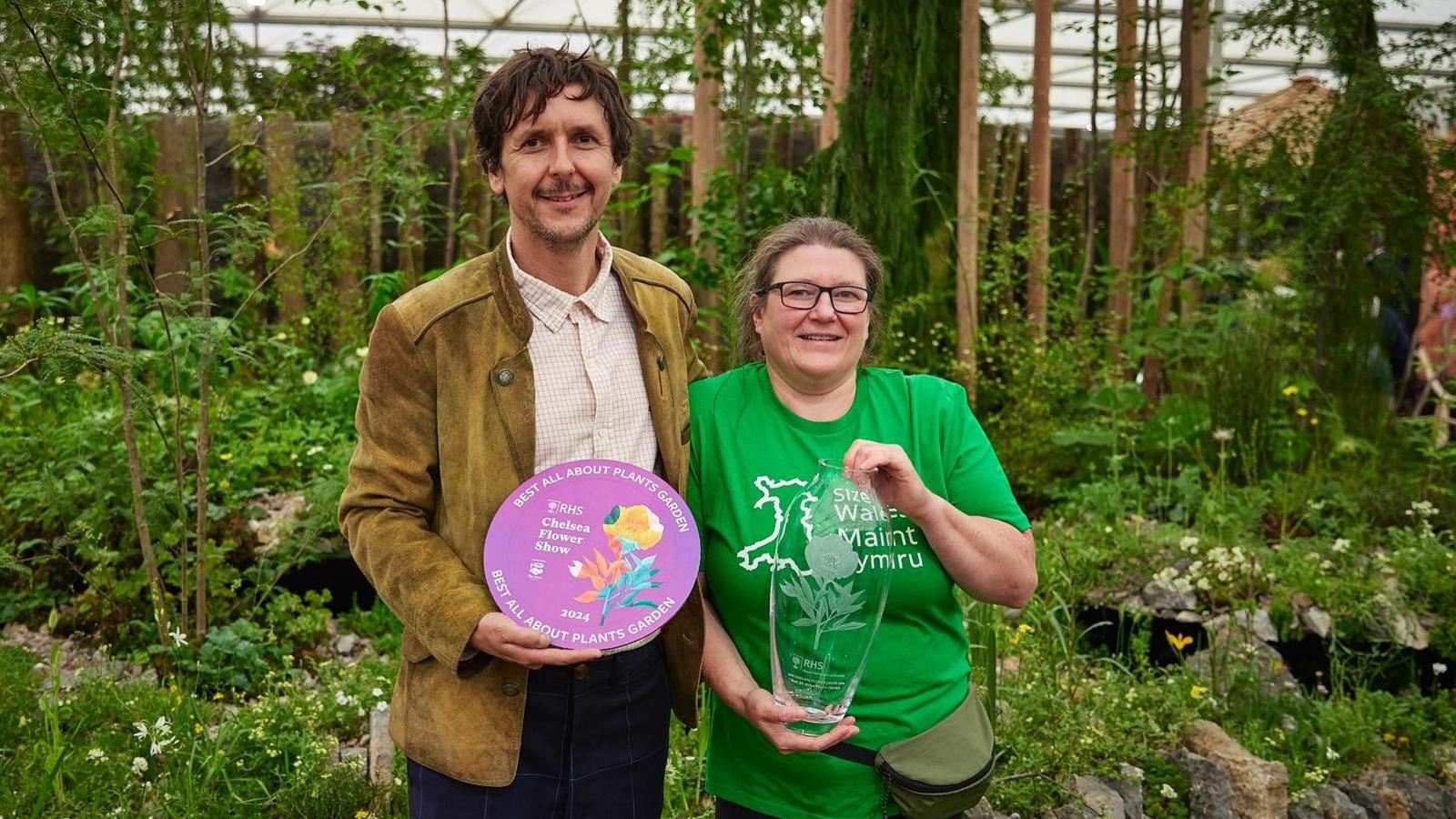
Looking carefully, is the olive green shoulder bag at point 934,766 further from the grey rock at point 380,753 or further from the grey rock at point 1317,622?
the grey rock at point 1317,622

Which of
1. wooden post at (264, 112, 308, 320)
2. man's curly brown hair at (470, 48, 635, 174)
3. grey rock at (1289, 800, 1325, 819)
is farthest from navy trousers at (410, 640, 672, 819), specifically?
wooden post at (264, 112, 308, 320)

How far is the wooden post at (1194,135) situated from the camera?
5727 millimetres

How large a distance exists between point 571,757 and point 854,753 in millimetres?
441

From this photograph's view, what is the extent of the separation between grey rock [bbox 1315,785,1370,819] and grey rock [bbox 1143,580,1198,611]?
39.2 inches

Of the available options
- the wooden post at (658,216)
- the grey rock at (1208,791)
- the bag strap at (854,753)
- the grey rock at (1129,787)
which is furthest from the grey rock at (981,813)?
the wooden post at (658,216)

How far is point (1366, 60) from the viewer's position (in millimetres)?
5238

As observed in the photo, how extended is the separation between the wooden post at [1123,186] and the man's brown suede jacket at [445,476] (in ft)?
14.5

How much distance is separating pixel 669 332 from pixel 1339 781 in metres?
2.58

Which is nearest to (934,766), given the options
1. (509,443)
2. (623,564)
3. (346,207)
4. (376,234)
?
(623,564)

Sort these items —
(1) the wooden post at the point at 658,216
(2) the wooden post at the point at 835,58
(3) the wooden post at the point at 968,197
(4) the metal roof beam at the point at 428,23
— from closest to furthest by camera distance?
(3) the wooden post at the point at 968,197
(2) the wooden post at the point at 835,58
(1) the wooden post at the point at 658,216
(4) the metal roof beam at the point at 428,23

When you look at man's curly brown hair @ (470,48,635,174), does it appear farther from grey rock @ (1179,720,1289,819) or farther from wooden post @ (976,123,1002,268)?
wooden post @ (976,123,1002,268)

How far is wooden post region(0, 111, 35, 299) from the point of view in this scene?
578 cm

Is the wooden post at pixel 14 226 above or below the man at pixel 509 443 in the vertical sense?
above

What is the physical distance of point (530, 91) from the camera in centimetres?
173
